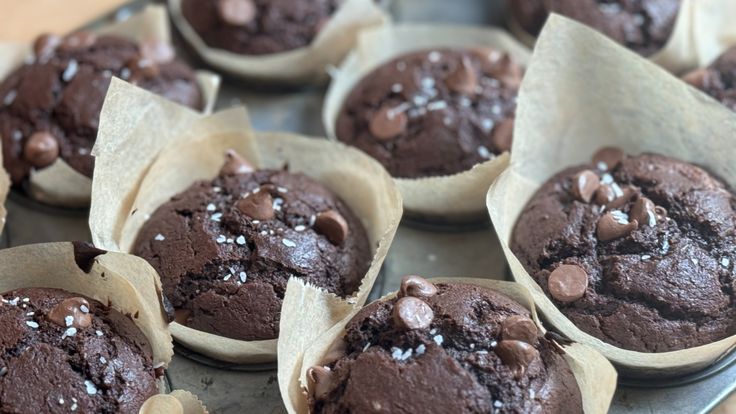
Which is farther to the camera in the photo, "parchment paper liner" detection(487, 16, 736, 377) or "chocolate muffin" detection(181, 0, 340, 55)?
"chocolate muffin" detection(181, 0, 340, 55)

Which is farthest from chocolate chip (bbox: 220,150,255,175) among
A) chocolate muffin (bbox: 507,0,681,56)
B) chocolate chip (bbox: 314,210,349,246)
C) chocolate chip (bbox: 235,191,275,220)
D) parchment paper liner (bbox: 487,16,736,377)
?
chocolate muffin (bbox: 507,0,681,56)

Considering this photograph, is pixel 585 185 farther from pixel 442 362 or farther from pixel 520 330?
pixel 442 362

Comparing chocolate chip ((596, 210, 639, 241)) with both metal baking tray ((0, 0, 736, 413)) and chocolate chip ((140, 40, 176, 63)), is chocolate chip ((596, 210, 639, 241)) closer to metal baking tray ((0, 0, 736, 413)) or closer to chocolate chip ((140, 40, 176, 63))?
metal baking tray ((0, 0, 736, 413))

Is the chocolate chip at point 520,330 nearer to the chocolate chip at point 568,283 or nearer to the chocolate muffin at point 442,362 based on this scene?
the chocolate muffin at point 442,362

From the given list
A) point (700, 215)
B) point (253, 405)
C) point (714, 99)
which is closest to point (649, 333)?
point (700, 215)

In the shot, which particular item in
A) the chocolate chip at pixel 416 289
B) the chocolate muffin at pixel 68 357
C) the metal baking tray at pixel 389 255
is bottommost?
the metal baking tray at pixel 389 255

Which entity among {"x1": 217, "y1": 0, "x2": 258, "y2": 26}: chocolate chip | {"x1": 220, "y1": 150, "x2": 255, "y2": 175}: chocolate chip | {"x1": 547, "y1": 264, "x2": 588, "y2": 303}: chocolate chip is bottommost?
{"x1": 220, "y1": 150, "x2": 255, "y2": 175}: chocolate chip

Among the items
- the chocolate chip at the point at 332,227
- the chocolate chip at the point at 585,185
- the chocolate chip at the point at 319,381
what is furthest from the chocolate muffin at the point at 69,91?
the chocolate chip at the point at 585,185
